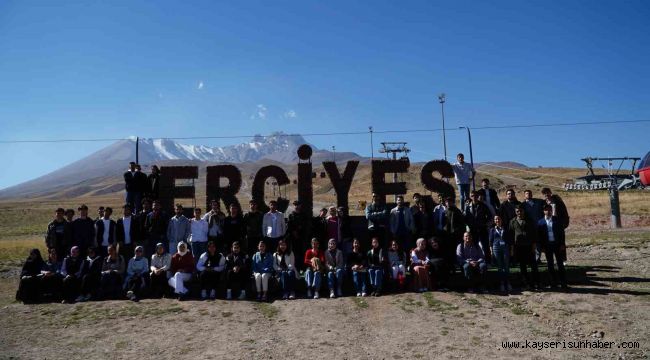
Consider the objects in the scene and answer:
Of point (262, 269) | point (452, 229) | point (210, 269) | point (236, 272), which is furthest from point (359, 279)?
point (210, 269)

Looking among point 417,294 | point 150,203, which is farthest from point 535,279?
point 150,203

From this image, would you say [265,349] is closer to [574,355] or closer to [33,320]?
[574,355]

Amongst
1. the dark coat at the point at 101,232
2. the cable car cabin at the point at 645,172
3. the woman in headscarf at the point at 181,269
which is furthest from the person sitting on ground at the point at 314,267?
the cable car cabin at the point at 645,172

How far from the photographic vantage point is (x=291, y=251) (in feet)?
38.8

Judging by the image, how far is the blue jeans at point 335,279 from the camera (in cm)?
1132

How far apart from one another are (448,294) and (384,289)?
5.50 feet

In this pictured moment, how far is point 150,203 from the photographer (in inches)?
553

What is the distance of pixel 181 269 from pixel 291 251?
292cm

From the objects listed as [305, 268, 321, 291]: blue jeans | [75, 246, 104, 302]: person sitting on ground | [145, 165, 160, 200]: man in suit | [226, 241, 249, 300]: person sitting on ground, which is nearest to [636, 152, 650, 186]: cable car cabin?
[305, 268, 321, 291]: blue jeans

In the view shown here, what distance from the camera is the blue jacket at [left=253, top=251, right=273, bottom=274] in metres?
11.4

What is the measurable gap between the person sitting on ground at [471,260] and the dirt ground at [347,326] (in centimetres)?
69

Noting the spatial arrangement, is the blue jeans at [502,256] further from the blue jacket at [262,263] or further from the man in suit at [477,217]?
the blue jacket at [262,263]

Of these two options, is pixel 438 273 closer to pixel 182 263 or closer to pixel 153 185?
pixel 182 263

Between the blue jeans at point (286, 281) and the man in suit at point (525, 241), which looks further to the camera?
the blue jeans at point (286, 281)
